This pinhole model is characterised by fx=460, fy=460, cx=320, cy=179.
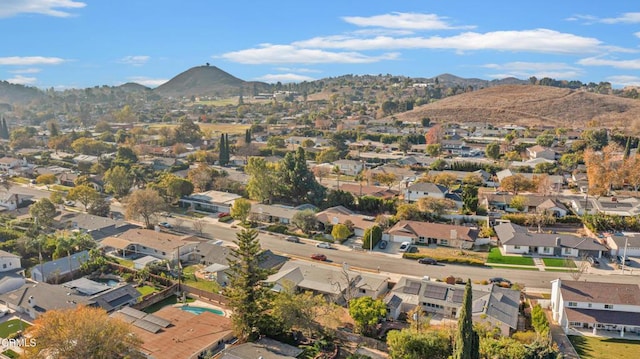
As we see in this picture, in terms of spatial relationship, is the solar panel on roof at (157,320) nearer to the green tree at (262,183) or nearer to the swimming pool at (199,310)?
the swimming pool at (199,310)

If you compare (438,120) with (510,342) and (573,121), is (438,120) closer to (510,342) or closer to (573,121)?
(573,121)

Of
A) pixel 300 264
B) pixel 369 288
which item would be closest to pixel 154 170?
pixel 300 264

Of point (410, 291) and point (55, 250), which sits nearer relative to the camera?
point (410, 291)

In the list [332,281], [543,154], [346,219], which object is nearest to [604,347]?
[332,281]

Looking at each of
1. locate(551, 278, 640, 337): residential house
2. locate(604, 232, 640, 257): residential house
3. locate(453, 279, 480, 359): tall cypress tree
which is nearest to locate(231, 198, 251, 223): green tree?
locate(551, 278, 640, 337): residential house

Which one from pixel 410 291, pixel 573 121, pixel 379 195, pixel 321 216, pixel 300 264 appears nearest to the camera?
pixel 410 291

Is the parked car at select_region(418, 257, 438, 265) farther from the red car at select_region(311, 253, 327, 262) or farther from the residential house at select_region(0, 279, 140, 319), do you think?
the residential house at select_region(0, 279, 140, 319)

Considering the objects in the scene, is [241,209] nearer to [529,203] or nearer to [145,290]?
[145,290]
